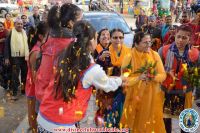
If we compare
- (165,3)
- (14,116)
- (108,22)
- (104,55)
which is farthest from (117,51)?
(165,3)

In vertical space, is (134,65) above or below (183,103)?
above

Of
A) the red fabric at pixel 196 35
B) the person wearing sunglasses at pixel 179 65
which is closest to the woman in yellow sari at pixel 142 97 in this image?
the person wearing sunglasses at pixel 179 65

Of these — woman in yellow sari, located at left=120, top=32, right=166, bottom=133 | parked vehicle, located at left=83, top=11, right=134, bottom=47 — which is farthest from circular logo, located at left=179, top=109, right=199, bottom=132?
parked vehicle, located at left=83, top=11, right=134, bottom=47

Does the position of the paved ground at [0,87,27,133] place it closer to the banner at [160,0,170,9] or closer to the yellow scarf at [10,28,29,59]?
the yellow scarf at [10,28,29,59]

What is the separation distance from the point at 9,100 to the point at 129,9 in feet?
78.2

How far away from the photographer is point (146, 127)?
4.86 metres

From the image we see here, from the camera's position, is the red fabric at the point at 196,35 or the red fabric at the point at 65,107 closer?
the red fabric at the point at 65,107

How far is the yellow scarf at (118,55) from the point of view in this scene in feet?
16.8

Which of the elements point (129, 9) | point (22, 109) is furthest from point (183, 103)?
point (129, 9)

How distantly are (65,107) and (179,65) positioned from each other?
203cm

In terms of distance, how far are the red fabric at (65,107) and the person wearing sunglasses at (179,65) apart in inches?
70.9

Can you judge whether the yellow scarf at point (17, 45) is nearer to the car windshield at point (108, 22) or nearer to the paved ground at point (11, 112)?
the paved ground at point (11, 112)

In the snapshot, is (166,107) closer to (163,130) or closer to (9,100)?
(163,130)

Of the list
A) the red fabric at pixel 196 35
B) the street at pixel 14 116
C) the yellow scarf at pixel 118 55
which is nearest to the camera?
the yellow scarf at pixel 118 55
